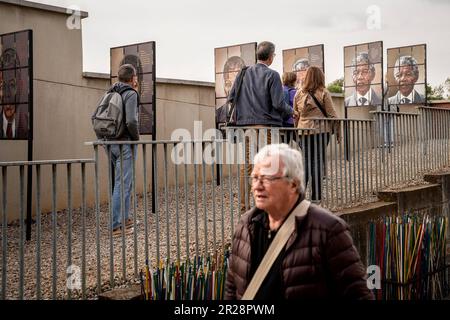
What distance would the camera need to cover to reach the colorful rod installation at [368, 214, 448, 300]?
6.79m

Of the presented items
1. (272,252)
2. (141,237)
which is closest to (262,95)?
(141,237)

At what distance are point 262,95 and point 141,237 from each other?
2.29m

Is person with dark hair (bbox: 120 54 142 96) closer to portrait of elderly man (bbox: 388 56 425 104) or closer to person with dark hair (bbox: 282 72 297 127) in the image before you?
person with dark hair (bbox: 282 72 297 127)

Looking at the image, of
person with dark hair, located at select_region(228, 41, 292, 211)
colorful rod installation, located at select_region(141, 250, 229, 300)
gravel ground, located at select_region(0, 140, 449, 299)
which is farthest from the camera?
person with dark hair, located at select_region(228, 41, 292, 211)

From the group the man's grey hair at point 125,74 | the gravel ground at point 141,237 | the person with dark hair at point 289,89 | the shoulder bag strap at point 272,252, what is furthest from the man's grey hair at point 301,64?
the shoulder bag strap at point 272,252

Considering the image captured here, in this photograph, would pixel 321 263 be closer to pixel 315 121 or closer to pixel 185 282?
pixel 185 282

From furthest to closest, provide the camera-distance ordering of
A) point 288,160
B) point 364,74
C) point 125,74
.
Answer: point 364,74, point 125,74, point 288,160

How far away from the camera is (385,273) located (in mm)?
6906

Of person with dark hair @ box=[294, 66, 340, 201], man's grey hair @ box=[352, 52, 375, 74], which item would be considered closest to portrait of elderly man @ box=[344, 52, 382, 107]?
man's grey hair @ box=[352, 52, 375, 74]

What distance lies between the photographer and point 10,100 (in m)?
8.51

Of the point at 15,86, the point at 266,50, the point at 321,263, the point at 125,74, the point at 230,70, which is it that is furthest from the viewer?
the point at 230,70

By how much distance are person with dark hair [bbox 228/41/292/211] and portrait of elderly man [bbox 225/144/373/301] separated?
3817 mm

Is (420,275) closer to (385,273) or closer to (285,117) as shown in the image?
(385,273)
